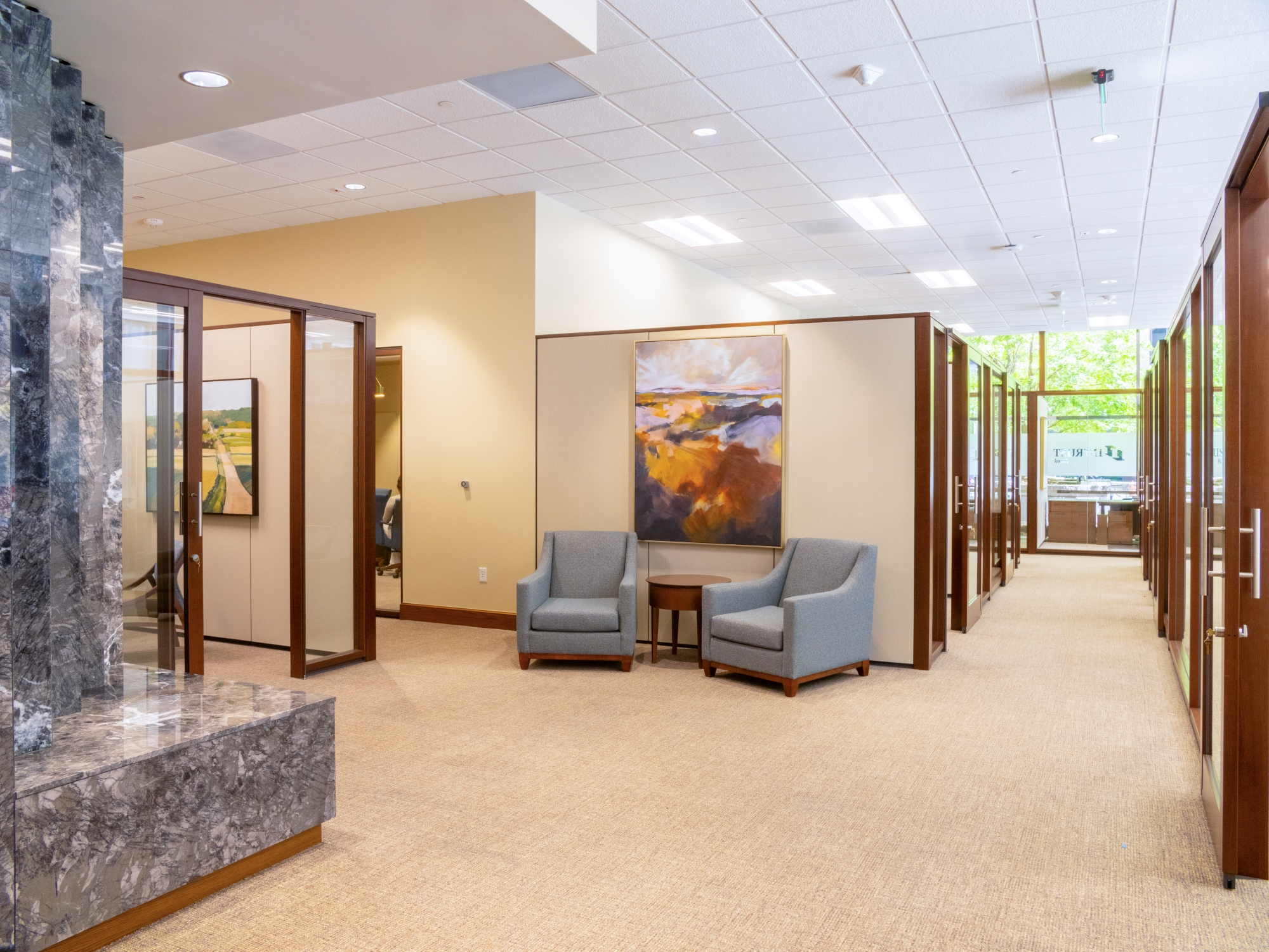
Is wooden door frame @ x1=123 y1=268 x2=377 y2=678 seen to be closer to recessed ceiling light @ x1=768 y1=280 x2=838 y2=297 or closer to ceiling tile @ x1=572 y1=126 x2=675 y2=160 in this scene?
ceiling tile @ x1=572 y1=126 x2=675 y2=160

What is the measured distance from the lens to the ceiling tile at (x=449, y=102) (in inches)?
204

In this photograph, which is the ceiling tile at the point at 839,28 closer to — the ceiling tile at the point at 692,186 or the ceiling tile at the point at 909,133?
the ceiling tile at the point at 909,133

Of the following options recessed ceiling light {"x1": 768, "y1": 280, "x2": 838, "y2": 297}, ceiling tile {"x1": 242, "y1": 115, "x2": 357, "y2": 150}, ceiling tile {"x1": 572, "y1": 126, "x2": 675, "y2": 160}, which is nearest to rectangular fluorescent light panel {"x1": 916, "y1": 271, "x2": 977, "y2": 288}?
recessed ceiling light {"x1": 768, "y1": 280, "x2": 838, "y2": 297}

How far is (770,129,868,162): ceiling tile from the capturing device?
5.91 m

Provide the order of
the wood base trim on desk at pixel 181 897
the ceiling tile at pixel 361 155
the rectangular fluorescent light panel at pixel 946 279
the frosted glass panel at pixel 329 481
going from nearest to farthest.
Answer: the wood base trim on desk at pixel 181 897, the frosted glass panel at pixel 329 481, the ceiling tile at pixel 361 155, the rectangular fluorescent light panel at pixel 946 279

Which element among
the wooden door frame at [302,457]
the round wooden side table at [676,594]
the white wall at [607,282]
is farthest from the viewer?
the white wall at [607,282]

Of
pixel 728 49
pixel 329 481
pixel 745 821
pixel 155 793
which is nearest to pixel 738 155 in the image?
pixel 728 49

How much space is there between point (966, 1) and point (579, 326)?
413 cm

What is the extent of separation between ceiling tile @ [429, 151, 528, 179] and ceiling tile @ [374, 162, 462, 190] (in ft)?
0.27

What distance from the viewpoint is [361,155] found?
20.6 ft

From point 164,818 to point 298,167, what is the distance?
5.04m

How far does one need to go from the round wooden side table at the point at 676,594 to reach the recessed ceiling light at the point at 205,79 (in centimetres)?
383

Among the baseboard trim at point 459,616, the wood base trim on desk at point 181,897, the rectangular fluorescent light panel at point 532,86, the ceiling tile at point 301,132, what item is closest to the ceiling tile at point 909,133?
the rectangular fluorescent light panel at point 532,86

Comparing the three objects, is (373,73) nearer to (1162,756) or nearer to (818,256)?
(1162,756)
